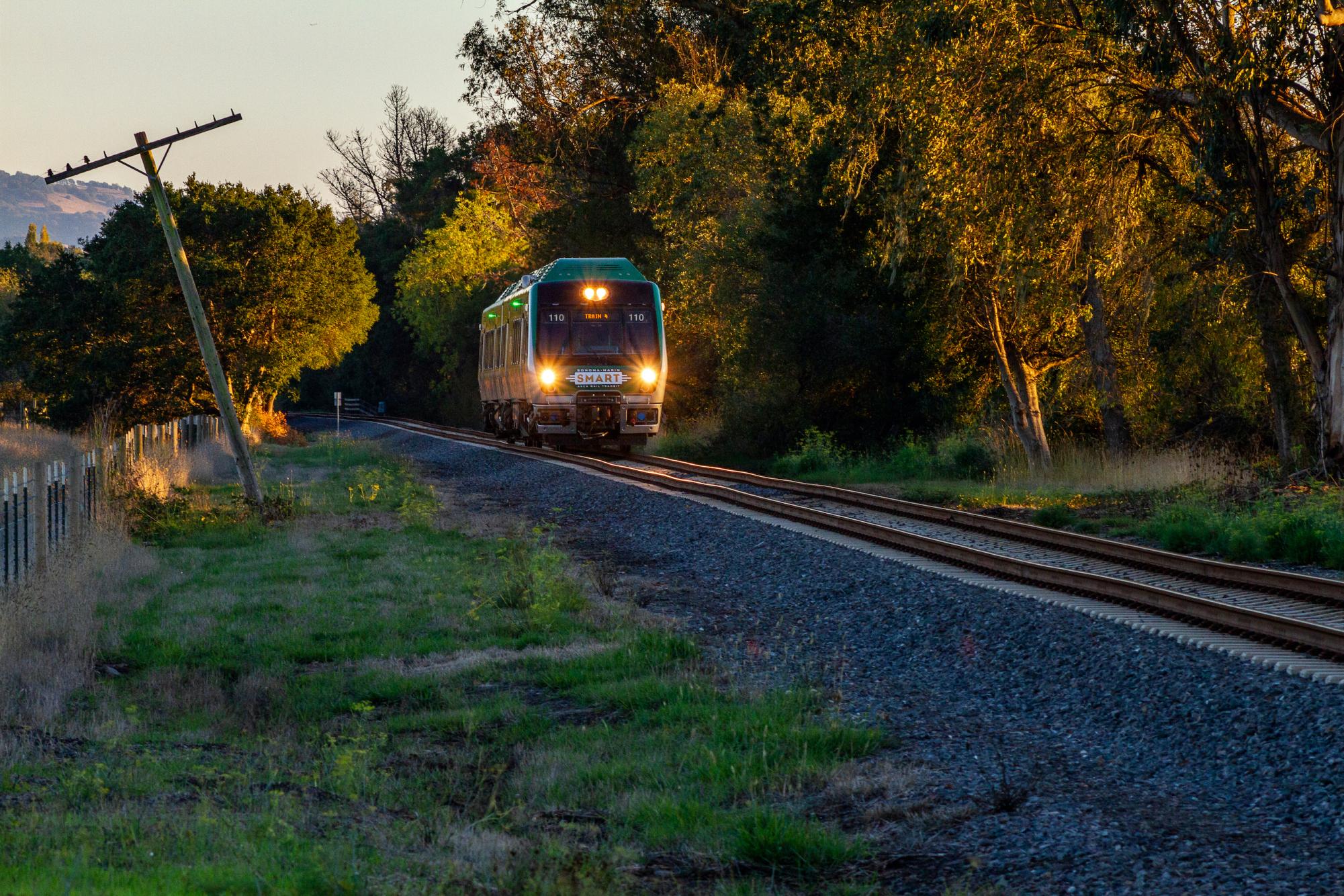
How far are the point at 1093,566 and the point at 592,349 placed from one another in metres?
17.0

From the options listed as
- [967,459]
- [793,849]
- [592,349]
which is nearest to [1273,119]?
[967,459]

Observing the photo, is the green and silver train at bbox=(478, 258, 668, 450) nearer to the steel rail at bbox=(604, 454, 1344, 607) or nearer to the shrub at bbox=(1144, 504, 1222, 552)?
the steel rail at bbox=(604, 454, 1344, 607)

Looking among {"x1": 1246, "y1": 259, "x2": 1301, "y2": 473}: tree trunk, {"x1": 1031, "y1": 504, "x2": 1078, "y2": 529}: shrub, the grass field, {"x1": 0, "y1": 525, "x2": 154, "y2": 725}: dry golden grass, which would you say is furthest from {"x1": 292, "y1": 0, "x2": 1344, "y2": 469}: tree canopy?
{"x1": 0, "y1": 525, "x2": 154, "y2": 725}: dry golden grass

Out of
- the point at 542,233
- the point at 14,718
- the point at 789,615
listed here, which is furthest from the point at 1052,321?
the point at 542,233

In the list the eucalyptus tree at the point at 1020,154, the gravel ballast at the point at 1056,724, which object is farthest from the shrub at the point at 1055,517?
the gravel ballast at the point at 1056,724

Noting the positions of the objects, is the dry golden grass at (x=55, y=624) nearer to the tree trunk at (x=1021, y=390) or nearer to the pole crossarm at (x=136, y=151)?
the pole crossarm at (x=136, y=151)

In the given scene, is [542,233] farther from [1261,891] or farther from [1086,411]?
[1261,891]

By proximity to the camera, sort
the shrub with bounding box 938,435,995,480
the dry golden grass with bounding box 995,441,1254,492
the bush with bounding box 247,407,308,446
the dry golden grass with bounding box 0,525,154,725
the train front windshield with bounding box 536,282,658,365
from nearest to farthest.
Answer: the dry golden grass with bounding box 0,525,154,725, the dry golden grass with bounding box 995,441,1254,492, the shrub with bounding box 938,435,995,480, the train front windshield with bounding box 536,282,658,365, the bush with bounding box 247,407,308,446

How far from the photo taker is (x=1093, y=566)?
464 inches

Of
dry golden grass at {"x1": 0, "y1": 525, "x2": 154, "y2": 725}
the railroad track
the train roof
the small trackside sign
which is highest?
the train roof

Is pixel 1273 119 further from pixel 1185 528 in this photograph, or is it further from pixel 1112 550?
pixel 1112 550

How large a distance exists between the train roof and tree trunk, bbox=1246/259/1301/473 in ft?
44.5

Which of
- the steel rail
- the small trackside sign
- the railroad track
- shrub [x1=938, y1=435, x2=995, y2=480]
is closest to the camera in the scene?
the railroad track

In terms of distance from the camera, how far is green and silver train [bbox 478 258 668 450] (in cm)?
2730
